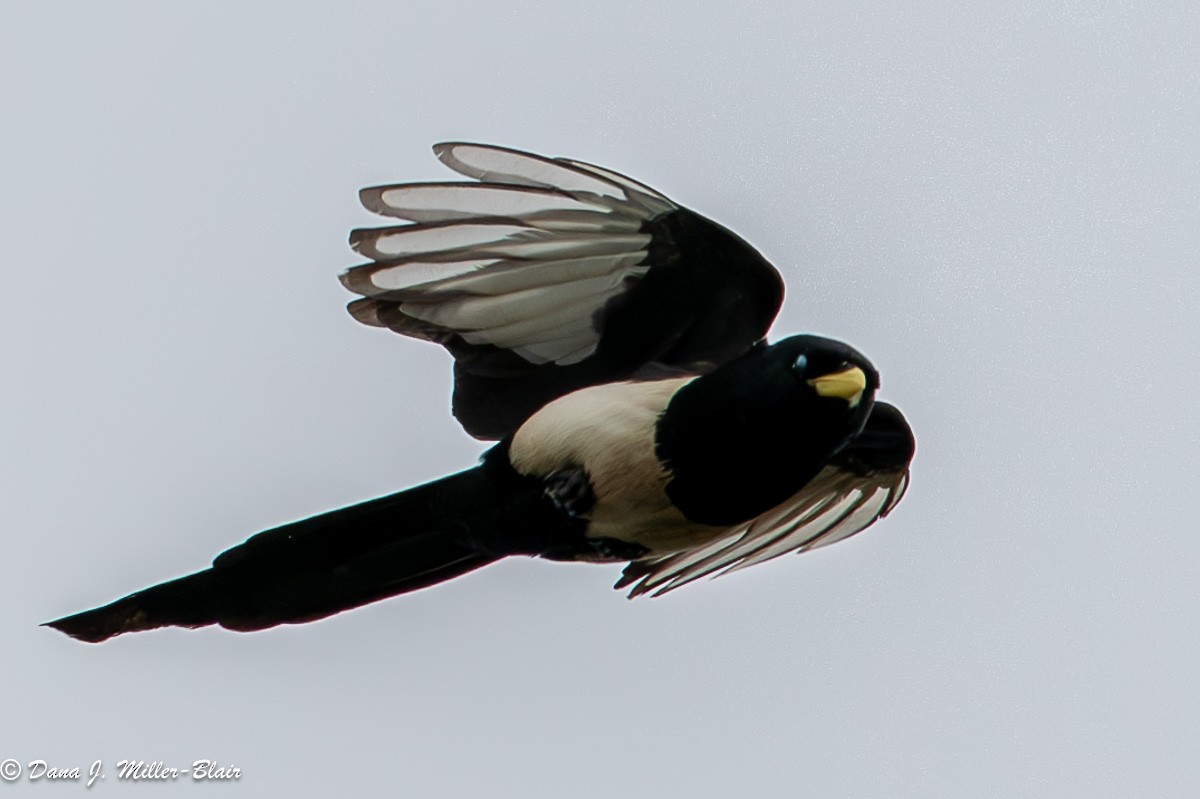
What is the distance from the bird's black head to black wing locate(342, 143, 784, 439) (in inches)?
13.6

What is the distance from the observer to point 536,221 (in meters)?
4.35

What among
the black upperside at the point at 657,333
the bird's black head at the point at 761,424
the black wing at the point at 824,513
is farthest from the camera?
the black wing at the point at 824,513

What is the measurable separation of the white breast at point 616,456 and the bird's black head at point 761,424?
0.04 meters

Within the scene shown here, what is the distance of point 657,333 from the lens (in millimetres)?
4586

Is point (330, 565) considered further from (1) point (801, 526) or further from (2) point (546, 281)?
(1) point (801, 526)

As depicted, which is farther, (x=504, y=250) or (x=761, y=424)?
(x=504, y=250)

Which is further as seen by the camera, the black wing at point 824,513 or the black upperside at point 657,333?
the black wing at point 824,513

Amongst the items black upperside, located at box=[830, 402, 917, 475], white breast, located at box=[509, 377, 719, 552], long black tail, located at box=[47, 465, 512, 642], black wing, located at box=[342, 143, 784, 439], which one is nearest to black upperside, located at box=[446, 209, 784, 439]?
black wing, located at box=[342, 143, 784, 439]

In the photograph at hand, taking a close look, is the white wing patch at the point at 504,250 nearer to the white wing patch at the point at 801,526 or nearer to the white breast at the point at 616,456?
the white breast at the point at 616,456

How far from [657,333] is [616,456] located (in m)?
0.49

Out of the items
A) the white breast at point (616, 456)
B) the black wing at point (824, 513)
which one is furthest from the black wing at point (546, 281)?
the black wing at point (824, 513)

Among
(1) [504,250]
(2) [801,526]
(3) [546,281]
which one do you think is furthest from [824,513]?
(1) [504,250]

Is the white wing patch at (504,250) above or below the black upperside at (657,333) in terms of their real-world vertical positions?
above

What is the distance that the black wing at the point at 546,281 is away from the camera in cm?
431
